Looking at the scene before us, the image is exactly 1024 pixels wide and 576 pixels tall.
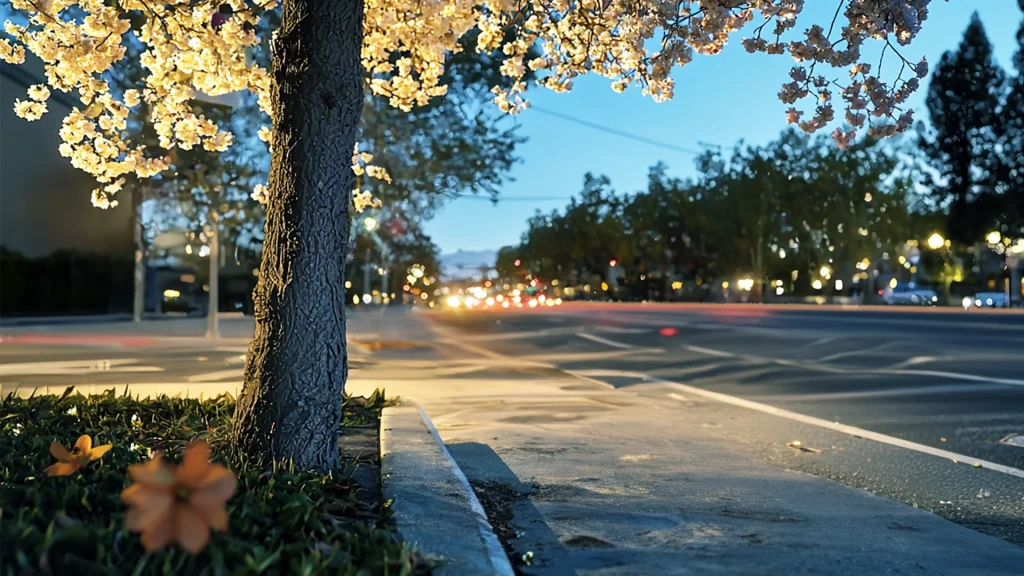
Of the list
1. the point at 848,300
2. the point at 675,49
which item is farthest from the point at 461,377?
the point at 848,300

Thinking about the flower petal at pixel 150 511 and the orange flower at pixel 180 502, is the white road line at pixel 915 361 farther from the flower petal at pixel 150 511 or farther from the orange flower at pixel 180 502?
the flower petal at pixel 150 511

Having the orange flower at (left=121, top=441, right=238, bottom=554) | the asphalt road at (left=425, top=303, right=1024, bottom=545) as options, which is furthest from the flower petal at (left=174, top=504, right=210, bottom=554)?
the asphalt road at (left=425, top=303, right=1024, bottom=545)

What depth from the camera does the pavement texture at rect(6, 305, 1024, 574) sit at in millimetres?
5012

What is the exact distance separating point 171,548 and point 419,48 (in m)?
6.11

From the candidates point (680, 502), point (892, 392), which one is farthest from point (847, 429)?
point (680, 502)

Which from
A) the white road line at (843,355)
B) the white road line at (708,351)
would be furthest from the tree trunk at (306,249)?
the white road line at (708,351)

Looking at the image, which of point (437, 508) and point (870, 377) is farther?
point (870, 377)

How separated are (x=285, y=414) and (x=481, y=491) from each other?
1507 millimetres

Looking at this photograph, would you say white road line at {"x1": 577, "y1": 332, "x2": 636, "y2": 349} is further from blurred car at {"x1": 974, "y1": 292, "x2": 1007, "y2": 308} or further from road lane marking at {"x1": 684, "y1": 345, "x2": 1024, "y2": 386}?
blurred car at {"x1": 974, "y1": 292, "x2": 1007, "y2": 308}

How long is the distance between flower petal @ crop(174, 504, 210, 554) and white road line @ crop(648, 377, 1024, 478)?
6.99m

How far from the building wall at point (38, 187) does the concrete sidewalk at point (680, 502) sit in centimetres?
2351

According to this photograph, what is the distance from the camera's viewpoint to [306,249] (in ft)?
17.7

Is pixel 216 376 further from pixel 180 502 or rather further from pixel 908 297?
pixel 908 297

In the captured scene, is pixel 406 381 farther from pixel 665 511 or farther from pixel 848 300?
pixel 848 300
